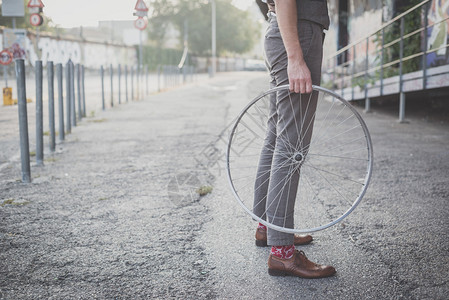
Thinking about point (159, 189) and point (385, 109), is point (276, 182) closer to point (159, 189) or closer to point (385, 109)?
point (159, 189)

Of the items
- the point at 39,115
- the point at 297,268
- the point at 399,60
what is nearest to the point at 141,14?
the point at 39,115

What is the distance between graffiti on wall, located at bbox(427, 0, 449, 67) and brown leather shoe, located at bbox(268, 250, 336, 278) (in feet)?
23.7

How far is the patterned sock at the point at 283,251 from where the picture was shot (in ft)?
7.81

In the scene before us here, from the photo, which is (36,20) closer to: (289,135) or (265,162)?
(265,162)

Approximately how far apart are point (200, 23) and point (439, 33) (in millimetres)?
51690

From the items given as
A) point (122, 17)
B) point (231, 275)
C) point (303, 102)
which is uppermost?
point (122, 17)

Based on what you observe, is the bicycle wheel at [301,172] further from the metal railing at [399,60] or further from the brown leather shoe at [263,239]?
the metal railing at [399,60]

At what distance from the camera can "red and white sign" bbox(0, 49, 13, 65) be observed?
38.9ft

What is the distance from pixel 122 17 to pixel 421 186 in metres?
3.11

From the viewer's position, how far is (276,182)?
2.45 meters

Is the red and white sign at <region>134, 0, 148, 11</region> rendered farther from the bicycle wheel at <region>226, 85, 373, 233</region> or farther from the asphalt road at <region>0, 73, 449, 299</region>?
the bicycle wheel at <region>226, 85, 373, 233</region>

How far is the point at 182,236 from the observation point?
2840mm

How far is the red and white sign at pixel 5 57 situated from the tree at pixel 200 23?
155 feet

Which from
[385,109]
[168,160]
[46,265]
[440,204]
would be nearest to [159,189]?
[168,160]
